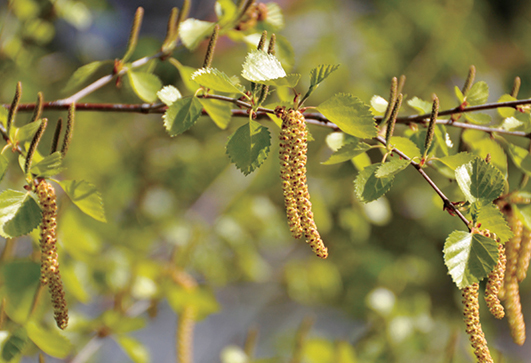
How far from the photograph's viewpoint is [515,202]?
38 cm

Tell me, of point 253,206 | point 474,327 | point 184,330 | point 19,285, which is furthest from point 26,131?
point 253,206

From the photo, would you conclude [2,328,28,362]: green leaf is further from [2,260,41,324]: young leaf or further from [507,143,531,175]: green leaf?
[507,143,531,175]: green leaf

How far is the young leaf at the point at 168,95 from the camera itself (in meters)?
0.37

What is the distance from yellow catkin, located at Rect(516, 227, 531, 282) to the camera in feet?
1.23

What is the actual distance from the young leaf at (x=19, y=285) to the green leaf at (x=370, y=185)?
374mm

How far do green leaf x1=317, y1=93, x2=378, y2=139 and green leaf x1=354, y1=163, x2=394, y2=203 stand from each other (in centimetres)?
3

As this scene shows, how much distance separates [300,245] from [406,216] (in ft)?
1.35

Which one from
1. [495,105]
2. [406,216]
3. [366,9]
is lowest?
[406,216]

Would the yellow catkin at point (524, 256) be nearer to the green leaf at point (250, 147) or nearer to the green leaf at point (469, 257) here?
the green leaf at point (469, 257)

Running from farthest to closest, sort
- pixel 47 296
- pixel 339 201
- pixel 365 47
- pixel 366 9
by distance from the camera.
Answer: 1. pixel 366 9
2. pixel 365 47
3. pixel 339 201
4. pixel 47 296

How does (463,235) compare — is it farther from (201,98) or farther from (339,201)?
(339,201)

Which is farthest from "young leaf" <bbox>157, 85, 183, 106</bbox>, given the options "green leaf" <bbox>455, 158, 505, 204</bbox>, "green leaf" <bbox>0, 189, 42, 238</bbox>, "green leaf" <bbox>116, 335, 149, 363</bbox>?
"green leaf" <bbox>116, 335, 149, 363</bbox>

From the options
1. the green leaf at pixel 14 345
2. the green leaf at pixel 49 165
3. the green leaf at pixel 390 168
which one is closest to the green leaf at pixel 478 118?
the green leaf at pixel 390 168

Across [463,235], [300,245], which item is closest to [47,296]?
[463,235]
